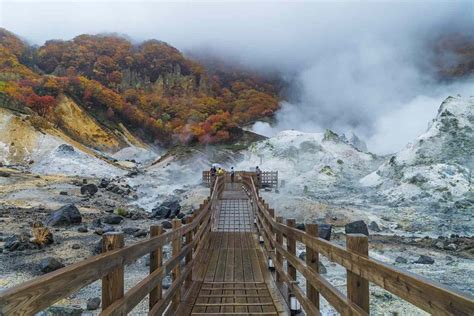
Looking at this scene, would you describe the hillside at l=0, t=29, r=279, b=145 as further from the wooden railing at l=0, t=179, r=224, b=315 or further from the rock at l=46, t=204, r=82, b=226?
the wooden railing at l=0, t=179, r=224, b=315

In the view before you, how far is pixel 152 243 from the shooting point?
3938 mm

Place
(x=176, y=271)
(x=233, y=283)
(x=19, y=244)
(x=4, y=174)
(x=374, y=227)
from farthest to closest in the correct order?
(x=4, y=174)
(x=374, y=227)
(x=19, y=244)
(x=233, y=283)
(x=176, y=271)

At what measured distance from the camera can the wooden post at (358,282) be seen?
9.05ft

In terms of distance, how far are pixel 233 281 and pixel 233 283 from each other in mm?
306

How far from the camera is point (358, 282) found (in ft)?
9.25

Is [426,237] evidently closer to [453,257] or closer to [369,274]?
[453,257]

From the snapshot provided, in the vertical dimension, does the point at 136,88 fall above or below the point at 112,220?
above

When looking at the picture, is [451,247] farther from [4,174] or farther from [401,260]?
[4,174]

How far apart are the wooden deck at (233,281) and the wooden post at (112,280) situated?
271 centimetres

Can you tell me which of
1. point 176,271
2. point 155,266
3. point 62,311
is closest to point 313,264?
point 155,266

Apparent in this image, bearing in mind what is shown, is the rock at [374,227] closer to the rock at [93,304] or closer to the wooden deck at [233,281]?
the wooden deck at [233,281]

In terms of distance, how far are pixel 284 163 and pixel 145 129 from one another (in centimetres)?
→ 3705

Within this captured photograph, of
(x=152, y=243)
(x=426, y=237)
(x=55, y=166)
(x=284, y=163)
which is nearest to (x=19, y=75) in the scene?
(x=55, y=166)

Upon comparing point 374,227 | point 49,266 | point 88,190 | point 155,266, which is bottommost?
point 49,266
